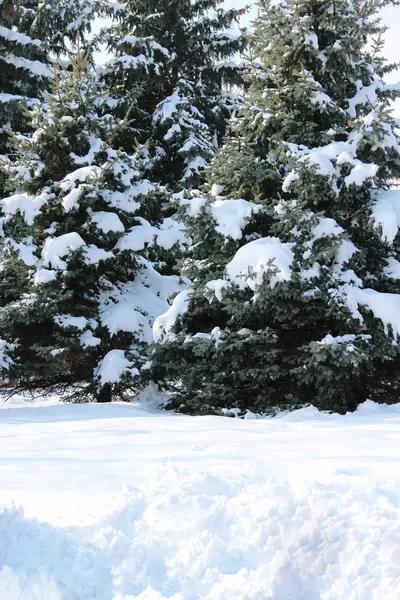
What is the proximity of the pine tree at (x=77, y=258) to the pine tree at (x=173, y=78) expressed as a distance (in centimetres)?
483

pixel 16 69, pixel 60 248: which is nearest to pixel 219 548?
pixel 60 248

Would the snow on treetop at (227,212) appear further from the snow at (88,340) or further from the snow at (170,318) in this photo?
the snow at (88,340)

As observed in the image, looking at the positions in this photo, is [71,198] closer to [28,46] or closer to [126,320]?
[126,320]

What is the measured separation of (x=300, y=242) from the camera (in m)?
6.91

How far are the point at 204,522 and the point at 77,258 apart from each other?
597 centimetres

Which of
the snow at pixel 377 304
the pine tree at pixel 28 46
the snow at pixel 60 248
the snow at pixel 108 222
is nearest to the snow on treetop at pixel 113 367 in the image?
the snow at pixel 60 248

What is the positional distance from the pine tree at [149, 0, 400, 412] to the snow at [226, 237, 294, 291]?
16 mm

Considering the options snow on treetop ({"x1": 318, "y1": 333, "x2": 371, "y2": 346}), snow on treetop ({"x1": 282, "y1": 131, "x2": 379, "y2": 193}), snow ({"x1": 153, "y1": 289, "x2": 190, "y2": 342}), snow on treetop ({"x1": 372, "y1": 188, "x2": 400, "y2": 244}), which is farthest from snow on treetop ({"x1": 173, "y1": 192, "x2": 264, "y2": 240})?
snow on treetop ({"x1": 318, "y1": 333, "x2": 371, "y2": 346})

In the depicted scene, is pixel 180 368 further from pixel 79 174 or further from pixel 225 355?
pixel 79 174

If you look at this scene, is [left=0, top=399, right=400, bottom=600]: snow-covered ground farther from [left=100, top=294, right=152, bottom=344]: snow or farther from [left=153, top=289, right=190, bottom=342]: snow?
[left=100, top=294, right=152, bottom=344]: snow

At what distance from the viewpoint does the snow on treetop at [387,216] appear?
6602 mm

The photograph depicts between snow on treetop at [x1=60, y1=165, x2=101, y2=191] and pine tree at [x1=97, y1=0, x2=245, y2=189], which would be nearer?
snow on treetop at [x1=60, y1=165, x2=101, y2=191]

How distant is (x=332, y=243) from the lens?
6.77m

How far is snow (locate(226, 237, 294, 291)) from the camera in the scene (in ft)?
20.8
